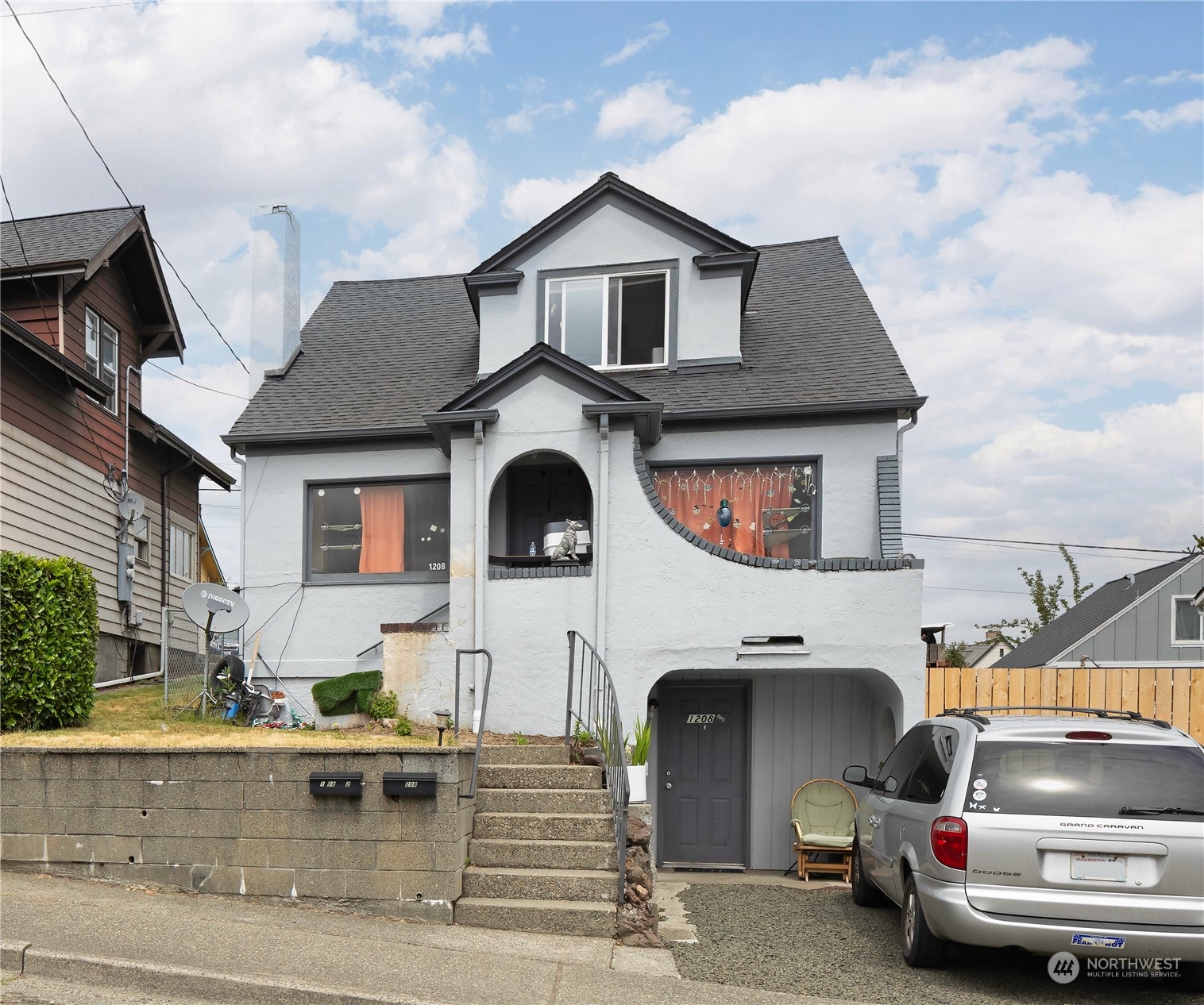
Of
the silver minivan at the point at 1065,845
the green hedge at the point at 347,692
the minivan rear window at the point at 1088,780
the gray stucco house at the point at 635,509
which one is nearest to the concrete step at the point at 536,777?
the silver minivan at the point at 1065,845

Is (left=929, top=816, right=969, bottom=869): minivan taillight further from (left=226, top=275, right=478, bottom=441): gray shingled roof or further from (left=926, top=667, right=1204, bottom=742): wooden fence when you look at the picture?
(left=226, top=275, right=478, bottom=441): gray shingled roof

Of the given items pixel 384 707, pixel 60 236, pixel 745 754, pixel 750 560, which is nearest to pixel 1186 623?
pixel 745 754

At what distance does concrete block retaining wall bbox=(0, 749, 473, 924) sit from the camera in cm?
702

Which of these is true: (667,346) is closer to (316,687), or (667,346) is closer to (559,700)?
(559,700)

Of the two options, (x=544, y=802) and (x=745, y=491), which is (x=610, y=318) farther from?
(x=544, y=802)

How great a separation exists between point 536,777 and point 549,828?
1.85 feet

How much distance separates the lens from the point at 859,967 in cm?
659

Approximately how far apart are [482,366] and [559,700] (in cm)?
467

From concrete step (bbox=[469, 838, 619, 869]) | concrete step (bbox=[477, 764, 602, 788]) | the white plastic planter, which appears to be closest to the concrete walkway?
concrete step (bbox=[469, 838, 619, 869])

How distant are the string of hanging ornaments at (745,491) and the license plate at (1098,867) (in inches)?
268

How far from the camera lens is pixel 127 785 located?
23.9 feet

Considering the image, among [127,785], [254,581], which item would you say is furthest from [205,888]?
[254,581]

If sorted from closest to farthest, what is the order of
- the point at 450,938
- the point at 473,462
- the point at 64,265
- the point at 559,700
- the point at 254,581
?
the point at 450,938, the point at 559,700, the point at 473,462, the point at 254,581, the point at 64,265

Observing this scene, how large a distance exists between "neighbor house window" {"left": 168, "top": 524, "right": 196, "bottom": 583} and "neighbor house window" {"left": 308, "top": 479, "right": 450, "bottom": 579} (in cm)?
654
